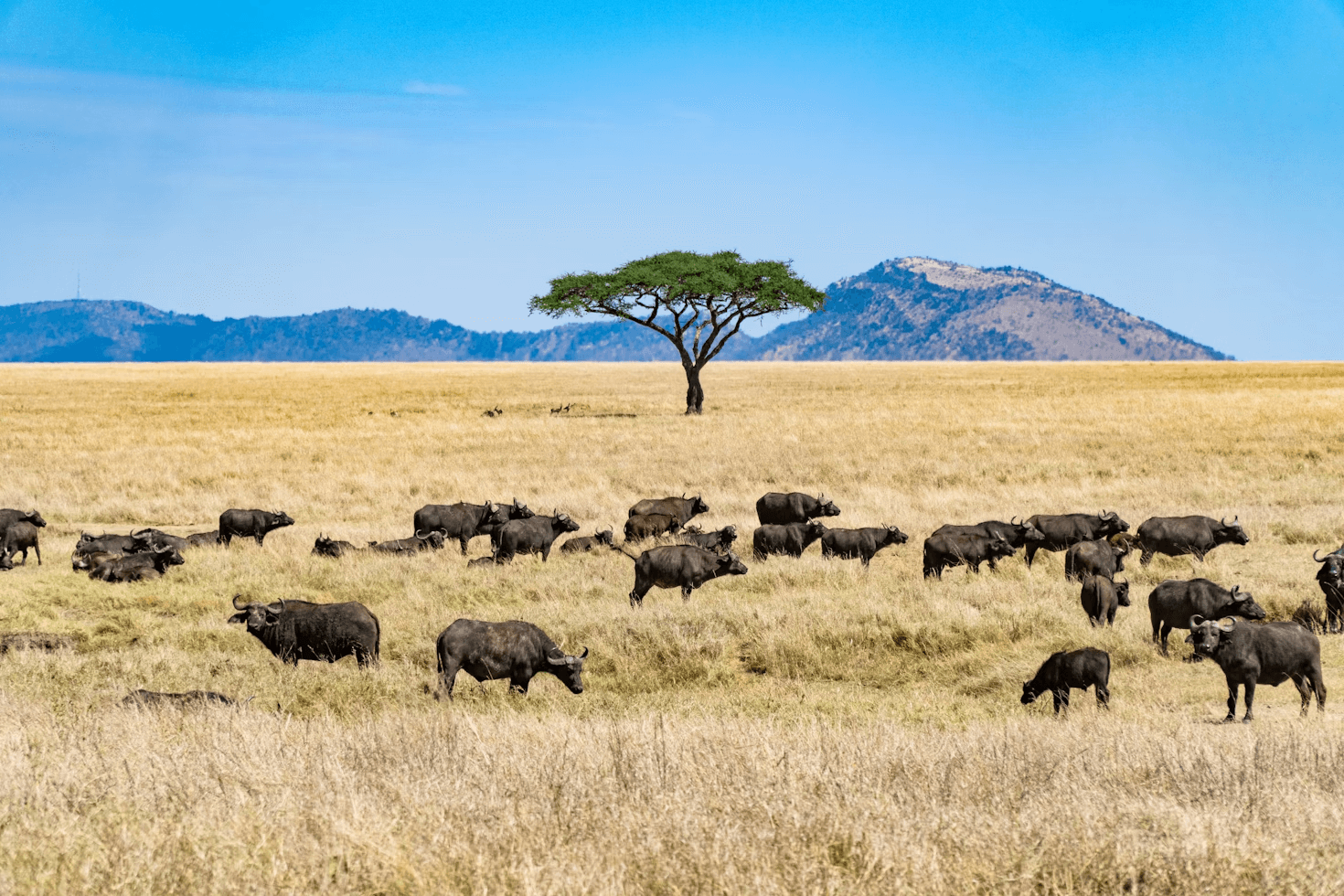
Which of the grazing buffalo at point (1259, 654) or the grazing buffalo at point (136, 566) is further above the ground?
the grazing buffalo at point (1259, 654)

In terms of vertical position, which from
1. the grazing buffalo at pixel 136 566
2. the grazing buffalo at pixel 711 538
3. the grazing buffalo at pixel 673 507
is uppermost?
the grazing buffalo at pixel 673 507

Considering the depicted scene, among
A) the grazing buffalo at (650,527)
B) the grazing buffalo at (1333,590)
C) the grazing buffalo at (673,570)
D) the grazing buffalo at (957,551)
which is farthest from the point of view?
the grazing buffalo at (650,527)

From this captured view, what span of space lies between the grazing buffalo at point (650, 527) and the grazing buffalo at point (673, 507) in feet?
2.39

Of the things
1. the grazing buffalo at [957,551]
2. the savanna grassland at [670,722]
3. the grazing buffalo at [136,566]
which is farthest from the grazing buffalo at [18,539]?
the grazing buffalo at [957,551]

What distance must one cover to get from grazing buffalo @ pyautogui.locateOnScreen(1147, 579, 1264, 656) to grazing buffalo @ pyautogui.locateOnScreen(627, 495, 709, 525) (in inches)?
424

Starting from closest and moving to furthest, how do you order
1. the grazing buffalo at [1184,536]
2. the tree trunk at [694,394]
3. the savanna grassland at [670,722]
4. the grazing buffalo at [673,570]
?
the savanna grassland at [670,722] < the grazing buffalo at [673,570] < the grazing buffalo at [1184,536] < the tree trunk at [694,394]

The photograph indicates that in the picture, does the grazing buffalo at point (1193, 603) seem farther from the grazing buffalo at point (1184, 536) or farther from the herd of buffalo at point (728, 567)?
the grazing buffalo at point (1184, 536)

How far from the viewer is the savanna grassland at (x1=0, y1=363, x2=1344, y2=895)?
205 inches

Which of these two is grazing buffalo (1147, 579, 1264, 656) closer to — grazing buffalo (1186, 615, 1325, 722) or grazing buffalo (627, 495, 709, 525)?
grazing buffalo (1186, 615, 1325, 722)

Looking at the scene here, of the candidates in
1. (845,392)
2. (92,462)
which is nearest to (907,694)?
(92,462)

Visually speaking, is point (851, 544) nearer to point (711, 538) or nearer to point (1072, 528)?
point (711, 538)

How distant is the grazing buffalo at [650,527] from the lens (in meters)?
20.2

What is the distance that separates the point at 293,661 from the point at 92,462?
25930mm

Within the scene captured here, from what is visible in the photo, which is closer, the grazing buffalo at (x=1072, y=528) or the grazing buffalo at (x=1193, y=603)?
the grazing buffalo at (x=1193, y=603)
